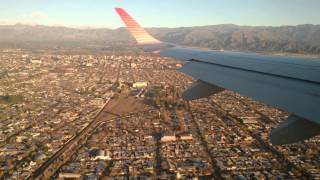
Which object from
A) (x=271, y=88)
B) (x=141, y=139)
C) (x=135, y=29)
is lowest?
(x=141, y=139)

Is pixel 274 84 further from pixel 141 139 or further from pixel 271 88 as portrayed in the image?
pixel 141 139

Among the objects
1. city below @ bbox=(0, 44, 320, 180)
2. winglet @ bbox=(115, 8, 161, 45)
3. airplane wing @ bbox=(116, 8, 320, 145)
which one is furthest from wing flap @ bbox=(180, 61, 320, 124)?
city below @ bbox=(0, 44, 320, 180)

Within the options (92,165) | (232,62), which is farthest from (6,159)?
(232,62)

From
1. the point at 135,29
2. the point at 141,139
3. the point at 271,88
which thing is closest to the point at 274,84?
the point at 271,88

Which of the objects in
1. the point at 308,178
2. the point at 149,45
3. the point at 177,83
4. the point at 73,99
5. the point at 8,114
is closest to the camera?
the point at 149,45

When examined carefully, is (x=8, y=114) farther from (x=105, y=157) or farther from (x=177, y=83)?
(x=177, y=83)

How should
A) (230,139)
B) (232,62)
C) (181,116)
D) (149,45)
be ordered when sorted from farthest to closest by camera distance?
(181,116), (230,139), (149,45), (232,62)
